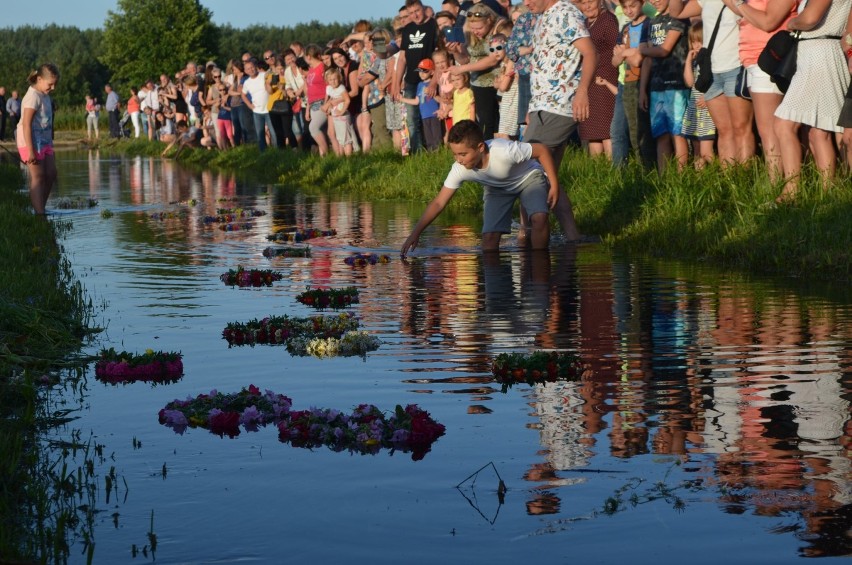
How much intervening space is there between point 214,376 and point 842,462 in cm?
349

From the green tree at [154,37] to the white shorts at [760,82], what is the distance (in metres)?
57.7

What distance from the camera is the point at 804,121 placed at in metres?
11.9

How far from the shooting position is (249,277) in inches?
466

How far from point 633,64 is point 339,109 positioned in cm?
1167

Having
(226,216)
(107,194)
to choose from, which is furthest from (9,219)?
(107,194)

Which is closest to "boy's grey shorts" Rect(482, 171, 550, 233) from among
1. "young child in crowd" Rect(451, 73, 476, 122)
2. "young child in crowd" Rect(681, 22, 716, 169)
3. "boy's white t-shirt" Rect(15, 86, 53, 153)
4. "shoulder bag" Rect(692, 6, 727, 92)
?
"shoulder bag" Rect(692, 6, 727, 92)

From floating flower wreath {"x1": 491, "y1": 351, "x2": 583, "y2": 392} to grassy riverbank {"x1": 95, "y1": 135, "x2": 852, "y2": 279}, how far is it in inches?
168

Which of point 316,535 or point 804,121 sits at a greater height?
point 804,121

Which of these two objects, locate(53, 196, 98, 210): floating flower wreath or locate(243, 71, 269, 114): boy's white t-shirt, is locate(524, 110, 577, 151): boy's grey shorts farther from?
locate(243, 71, 269, 114): boy's white t-shirt

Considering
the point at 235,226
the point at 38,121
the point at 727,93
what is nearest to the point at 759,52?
the point at 727,93

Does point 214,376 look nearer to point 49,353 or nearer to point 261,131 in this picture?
point 49,353

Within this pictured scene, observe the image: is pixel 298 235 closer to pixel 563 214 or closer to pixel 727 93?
pixel 563 214

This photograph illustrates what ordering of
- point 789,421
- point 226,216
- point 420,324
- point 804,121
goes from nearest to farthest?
point 789,421 → point 420,324 → point 804,121 → point 226,216

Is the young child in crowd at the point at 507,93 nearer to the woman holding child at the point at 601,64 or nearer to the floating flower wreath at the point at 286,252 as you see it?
the woman holding child at the point at 601,64
